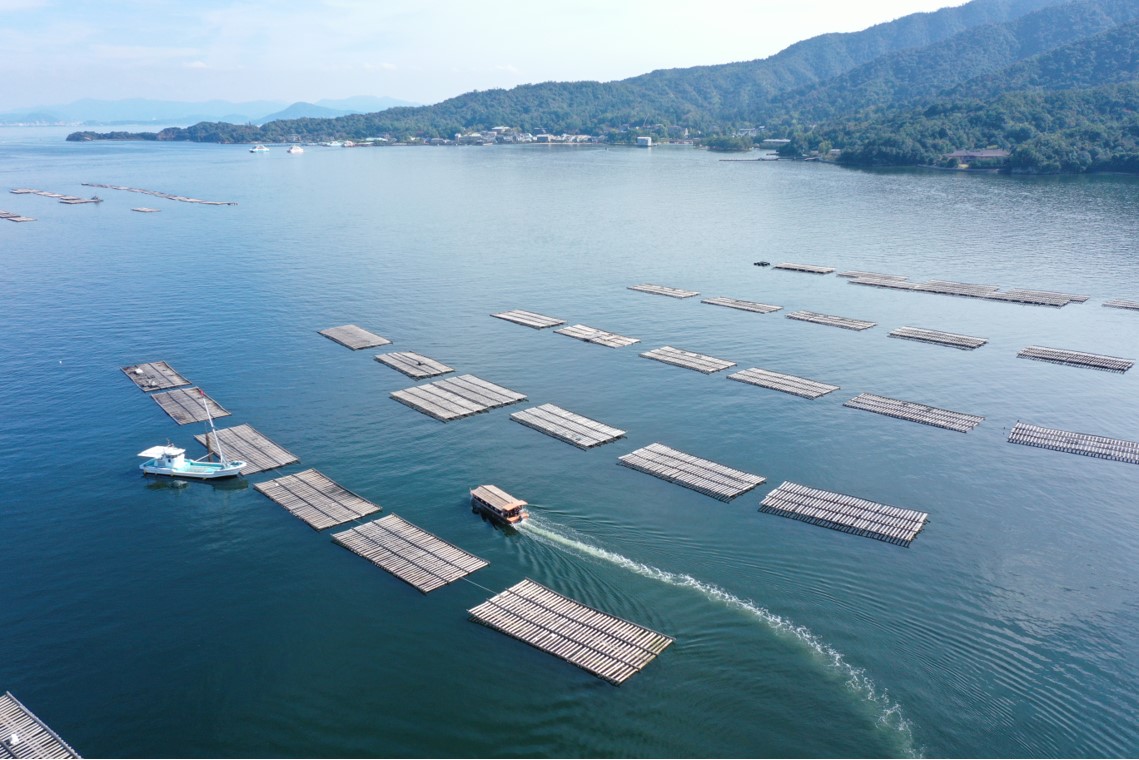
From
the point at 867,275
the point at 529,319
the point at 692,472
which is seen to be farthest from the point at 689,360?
the point at 867,275

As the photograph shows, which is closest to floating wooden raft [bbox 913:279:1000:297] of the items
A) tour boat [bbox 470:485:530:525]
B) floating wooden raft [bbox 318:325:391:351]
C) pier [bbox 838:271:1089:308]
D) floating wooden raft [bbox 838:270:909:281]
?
pier [bbox 838:271:1089:308]

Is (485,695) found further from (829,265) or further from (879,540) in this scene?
(829,265)

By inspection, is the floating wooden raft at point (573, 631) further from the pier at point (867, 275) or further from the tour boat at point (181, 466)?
the pier at point (867, 275)

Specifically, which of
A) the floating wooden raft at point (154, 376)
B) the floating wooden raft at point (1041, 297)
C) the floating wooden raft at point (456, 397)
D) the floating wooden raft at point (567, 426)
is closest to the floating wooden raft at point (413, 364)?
the floating wooden raft at point (456, 397)

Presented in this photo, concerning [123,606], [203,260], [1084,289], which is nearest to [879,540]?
[123,606]

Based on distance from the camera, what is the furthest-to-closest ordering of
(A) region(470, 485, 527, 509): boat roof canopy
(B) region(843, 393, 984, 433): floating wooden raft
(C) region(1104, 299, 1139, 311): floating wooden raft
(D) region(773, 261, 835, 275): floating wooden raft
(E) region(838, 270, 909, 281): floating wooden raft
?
(D) region(773, 261, 835, 275): floating wooden raft → (E) region(838, 270, 909, 281): floating wooden raft → (C) region(1104, 299, 1139, 311): floating wooden raft → (B) region(843, 393, 984, 433): floating wooden raft → (A) region(470, 485, 527, 509): boat roof canopy

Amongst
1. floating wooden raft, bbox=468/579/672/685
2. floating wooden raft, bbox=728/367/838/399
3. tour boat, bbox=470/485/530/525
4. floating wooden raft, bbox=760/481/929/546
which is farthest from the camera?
floating wooden raft, bbox=728/367/838/399

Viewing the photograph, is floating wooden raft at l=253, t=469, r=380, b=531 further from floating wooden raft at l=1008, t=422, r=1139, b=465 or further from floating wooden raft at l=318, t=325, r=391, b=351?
floating wooden raft at l=1008, t=422, r=1139, b=465
